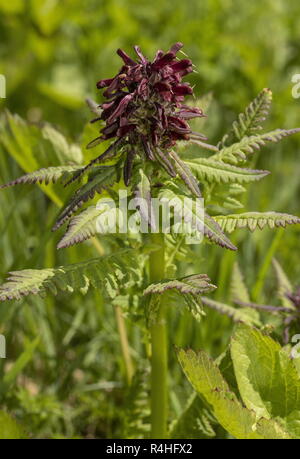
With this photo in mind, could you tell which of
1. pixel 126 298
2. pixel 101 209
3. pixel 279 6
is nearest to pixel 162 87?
pixel 101 209

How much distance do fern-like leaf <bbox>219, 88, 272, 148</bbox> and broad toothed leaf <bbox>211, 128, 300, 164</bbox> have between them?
1.8 inches

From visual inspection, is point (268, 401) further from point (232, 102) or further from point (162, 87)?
point (232, 102)

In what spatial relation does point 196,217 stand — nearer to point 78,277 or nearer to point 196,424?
point 78,277

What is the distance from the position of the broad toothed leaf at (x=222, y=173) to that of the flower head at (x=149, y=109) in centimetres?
10

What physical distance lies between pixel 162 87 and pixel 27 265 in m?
0.77

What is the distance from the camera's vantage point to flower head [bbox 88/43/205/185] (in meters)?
1.23

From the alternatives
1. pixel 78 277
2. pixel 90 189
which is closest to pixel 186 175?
pixel 90 189

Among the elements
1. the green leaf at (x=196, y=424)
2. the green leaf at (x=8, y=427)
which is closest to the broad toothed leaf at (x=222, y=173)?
the green leaf at (x=196, y=424)

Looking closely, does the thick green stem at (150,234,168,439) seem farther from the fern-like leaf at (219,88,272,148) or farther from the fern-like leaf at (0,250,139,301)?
the fern-like leaf at (219,88,272,148)

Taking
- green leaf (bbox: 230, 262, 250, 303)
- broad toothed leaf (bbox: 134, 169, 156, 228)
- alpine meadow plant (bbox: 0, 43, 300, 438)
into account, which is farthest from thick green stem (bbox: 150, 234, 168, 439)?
green leaf (bbox: 230, 262, 250, 303)

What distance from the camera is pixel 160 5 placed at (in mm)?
3611

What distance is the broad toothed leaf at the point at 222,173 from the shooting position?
1.32m

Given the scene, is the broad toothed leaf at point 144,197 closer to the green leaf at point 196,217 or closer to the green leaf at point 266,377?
the green leaf at point 196,217
